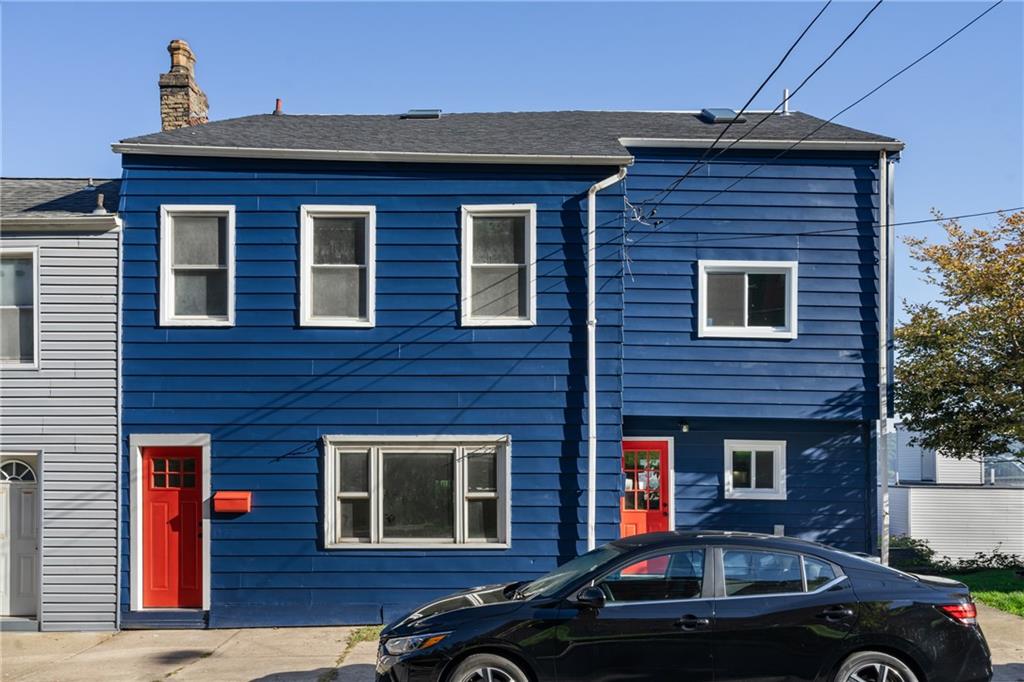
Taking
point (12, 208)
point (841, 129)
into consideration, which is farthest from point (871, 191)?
point (12, 208)

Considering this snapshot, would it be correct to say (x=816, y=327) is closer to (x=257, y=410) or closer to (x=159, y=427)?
(x=257, y=410)

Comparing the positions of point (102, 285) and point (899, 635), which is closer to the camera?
point (899, 635)

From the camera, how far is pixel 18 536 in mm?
12188

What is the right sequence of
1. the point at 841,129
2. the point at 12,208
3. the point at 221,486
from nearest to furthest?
the point at 221,486, the point at 12,208, the point at 841,129

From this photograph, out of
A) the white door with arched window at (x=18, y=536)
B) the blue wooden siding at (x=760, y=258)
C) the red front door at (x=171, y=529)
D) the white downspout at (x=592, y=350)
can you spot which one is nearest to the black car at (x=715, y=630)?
the white downspout at (x=592, y=350)

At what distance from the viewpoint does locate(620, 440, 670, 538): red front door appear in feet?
44.8

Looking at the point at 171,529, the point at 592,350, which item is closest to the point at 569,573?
the point at 592,350

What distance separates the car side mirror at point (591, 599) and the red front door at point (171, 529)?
653 cm

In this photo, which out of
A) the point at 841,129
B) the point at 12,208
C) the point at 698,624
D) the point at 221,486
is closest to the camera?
the point at 698,624

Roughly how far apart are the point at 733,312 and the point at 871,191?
2.59 m

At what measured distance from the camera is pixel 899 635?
7.30m

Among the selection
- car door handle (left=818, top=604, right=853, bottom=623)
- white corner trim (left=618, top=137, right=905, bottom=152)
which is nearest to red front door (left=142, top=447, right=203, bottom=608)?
white corner trim (left=618, top=137, right=905, bottom=152)

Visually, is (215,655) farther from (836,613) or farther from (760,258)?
(760,258)

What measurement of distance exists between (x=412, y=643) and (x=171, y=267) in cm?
674
